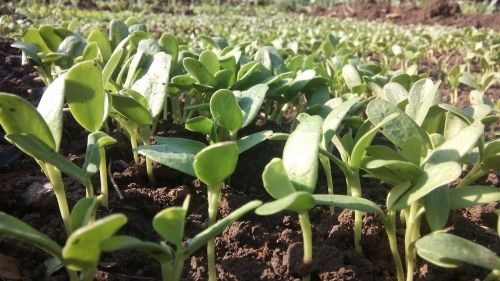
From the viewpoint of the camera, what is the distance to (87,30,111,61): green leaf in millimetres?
1708

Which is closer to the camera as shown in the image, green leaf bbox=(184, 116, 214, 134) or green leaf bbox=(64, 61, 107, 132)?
green leaf bbox=(64, 61, 107, 132)

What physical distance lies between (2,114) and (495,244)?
1.05 m

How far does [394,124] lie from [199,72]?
63cm

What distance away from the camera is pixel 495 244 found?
1122 mm

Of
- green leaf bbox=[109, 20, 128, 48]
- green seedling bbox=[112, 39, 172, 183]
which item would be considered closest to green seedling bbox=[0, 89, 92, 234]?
green seedling bbox=[112, 39, 172, 183]

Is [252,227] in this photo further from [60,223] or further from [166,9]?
[166,9]

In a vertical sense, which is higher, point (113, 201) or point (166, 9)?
point (113, 201)

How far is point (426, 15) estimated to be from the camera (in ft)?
33.6

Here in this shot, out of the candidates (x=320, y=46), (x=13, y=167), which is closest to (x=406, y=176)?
(x=13, y=167)

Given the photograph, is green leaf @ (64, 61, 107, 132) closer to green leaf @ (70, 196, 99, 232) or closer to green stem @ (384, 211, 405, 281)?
green leaf @ (70, 196, 99, 232)

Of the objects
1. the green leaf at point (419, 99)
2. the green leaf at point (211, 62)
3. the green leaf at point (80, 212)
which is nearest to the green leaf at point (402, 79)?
the green leaf at point (419, 99)

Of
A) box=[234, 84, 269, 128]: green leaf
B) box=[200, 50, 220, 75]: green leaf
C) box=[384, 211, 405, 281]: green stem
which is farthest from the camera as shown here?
box=[200, 50, 220, 75]: green leaf

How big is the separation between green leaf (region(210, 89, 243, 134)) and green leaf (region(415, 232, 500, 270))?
1.68ft

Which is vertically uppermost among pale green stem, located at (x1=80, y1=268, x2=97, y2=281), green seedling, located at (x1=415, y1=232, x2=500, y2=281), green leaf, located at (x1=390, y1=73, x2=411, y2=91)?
green seedling, located at (x1=415, y1=232, x2=500, y2=281)
